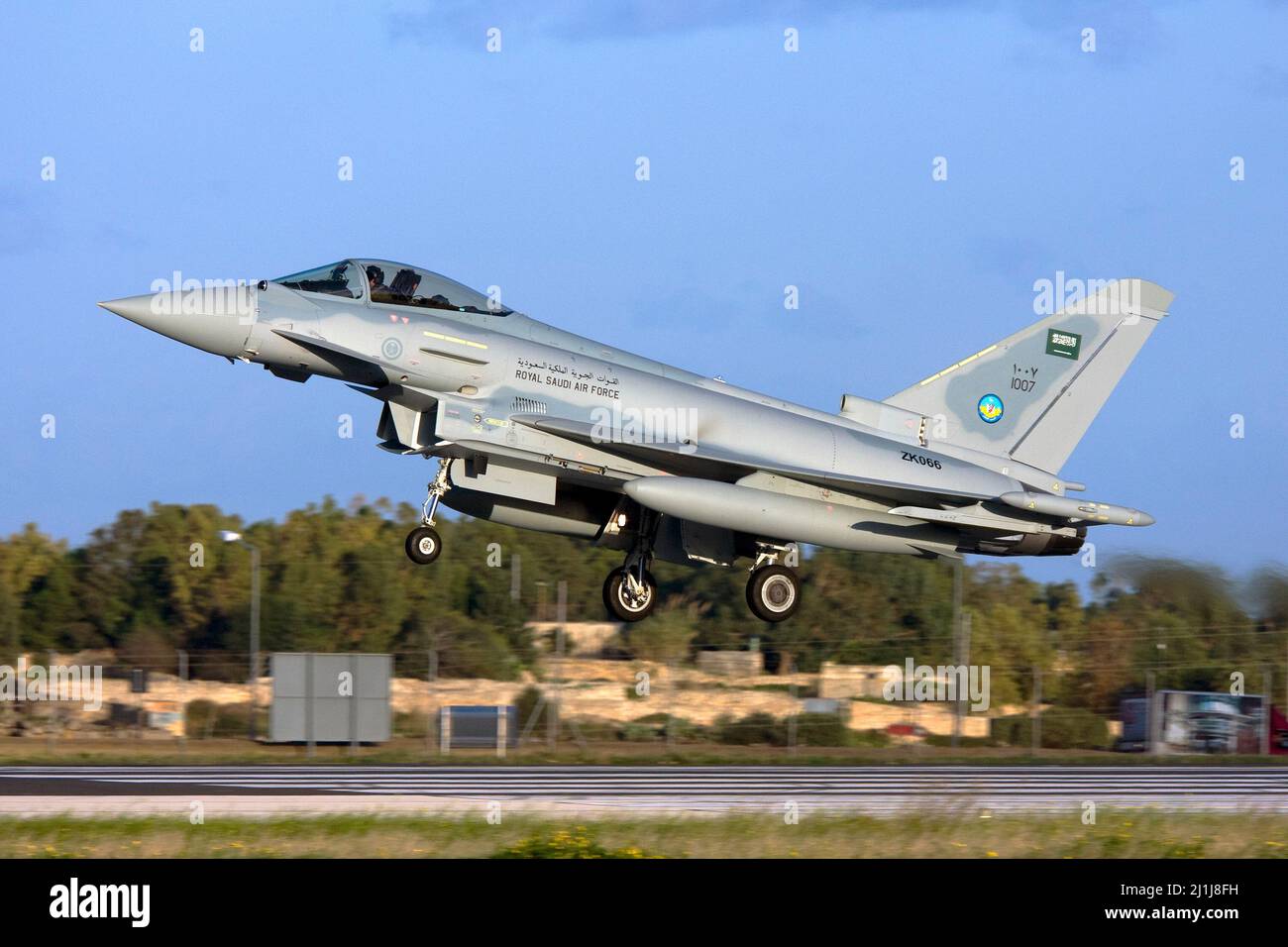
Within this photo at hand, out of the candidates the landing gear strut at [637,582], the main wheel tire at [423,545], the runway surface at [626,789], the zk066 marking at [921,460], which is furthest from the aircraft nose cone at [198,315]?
the zk066 marking at [921,460]

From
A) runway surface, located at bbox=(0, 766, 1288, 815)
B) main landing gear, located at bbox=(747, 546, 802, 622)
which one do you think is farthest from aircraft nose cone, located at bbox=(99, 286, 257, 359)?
main landing gear, located at bbox=(747, 546, 802, 622)

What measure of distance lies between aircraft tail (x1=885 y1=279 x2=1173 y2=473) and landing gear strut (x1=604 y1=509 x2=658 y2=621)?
3.99m

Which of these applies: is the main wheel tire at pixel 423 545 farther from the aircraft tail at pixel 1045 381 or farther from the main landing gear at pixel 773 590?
the aircraft tail at pixel 1045 381

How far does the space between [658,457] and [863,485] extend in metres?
2.68

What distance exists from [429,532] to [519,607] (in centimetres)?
3202

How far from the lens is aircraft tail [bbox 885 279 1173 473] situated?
70.7 feet

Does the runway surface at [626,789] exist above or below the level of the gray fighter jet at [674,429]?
below

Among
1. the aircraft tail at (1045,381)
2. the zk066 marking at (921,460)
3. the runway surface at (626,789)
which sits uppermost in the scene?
the aircraft tail at (1045,381)

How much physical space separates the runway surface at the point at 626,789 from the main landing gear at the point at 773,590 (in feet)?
8.19

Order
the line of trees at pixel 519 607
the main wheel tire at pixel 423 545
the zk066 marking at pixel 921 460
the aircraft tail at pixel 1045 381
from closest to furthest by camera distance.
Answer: the main wheel tire at pixel 423 545, the zk066 marking at pixel 921 460, the aircraft tail at pixel 1045 381, the line of trees at pixel 519 607

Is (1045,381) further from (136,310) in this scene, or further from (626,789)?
(136,310)

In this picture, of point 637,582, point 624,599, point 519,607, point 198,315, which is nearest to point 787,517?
point 637,582

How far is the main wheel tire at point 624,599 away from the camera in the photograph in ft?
67.9

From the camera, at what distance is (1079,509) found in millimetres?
19469
